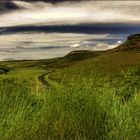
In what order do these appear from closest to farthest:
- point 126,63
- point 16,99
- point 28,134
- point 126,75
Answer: point 28,134, point 16,99, point 126,75, point 126,63

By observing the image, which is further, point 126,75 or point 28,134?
point 126,75

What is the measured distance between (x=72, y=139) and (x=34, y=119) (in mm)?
1085

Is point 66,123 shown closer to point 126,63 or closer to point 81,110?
point 81,110

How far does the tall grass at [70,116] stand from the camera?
1129 cm

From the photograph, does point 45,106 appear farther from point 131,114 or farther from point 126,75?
point 126,75

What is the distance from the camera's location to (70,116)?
1188 centimetres

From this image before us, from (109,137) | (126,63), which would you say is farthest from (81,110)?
(126,63)

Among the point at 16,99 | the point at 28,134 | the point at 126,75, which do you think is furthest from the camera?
the point at 126,75

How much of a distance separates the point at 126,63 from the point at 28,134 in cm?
15365

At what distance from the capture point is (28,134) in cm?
1135

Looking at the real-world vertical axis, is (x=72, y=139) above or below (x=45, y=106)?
below

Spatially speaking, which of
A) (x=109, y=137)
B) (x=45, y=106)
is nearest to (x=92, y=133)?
(x=109, y=137)

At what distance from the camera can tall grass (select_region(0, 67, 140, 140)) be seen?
1129cm

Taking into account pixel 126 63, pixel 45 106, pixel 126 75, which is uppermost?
pixel 45 106
